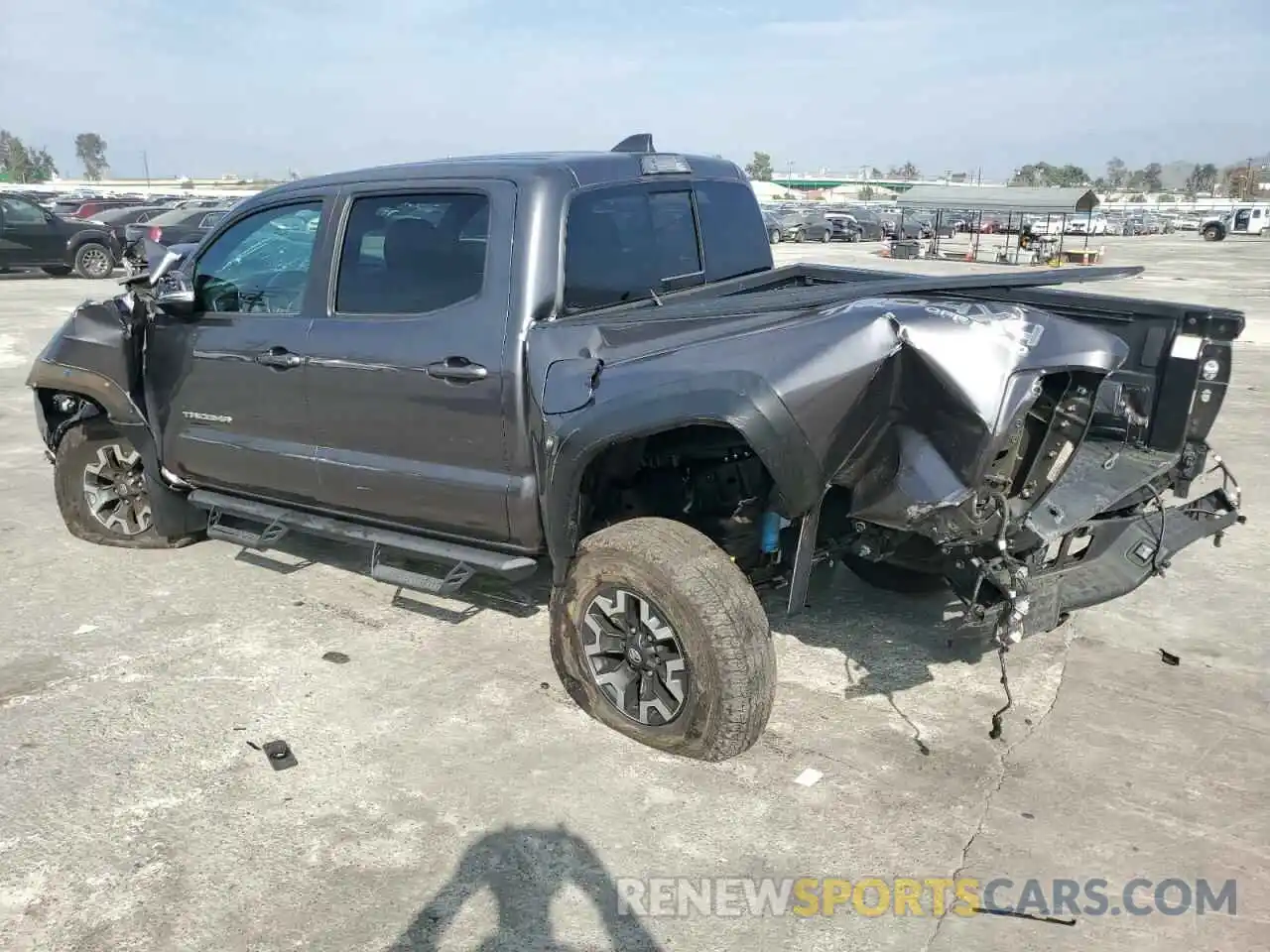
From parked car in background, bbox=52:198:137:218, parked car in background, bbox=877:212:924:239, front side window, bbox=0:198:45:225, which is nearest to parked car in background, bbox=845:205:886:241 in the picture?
parked car in background, bbox=877:212:924:239

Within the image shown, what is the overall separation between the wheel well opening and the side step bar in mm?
418

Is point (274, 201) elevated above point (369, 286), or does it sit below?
above

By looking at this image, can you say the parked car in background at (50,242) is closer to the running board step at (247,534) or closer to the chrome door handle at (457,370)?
the running board step at (247,534)

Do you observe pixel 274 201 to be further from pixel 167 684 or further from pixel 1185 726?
pixel 1185 726

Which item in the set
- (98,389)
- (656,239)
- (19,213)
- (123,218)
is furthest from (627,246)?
(123,218)

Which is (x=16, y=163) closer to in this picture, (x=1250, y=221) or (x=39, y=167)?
(x=39, y=167)

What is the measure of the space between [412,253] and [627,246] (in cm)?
86

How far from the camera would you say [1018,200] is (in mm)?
29516

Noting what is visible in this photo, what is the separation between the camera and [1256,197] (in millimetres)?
102062

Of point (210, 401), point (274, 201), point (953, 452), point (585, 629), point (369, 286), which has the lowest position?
point (585, 629)

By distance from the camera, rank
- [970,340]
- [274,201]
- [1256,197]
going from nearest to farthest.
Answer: [970,340] < [274,201] < [1256,197]

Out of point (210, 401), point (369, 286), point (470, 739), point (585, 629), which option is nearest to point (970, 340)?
point (585, 629)

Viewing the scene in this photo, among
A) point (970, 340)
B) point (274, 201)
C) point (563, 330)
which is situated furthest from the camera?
point (274, 201)

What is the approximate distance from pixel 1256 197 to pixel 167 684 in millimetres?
121037
